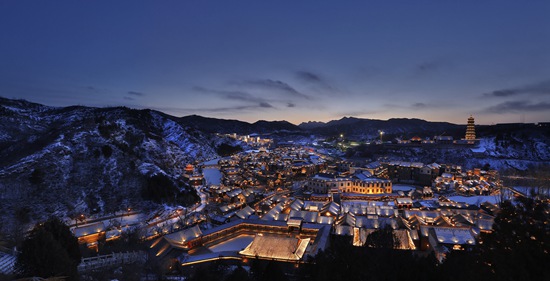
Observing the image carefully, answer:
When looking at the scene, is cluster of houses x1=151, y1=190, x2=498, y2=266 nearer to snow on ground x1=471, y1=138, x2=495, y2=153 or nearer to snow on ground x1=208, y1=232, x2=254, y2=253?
snow on ground x1=208, y1=232, x2=254, y2=253

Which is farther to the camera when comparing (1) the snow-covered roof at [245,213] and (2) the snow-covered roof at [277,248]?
(1) the snow-covered roof at [245,213]

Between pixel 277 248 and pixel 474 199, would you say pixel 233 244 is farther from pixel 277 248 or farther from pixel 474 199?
pixel 474 199

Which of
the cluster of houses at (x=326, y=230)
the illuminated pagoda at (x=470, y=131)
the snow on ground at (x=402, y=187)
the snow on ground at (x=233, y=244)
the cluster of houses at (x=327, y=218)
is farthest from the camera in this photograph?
the illuminated pagoda at (x=470, y=131)

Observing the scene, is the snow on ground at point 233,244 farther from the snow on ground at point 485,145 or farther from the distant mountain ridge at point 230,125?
the distant mountain ridge at point 230,125

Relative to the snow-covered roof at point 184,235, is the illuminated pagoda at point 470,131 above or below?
above

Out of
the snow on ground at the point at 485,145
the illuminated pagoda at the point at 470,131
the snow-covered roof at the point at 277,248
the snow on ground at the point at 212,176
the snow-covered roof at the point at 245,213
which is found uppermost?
the illuminated pagoda at the point at 470,131

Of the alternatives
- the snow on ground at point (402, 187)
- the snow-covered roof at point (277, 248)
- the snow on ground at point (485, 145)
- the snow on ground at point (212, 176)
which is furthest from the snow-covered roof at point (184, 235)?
the snow on ground at point (485, 145)
